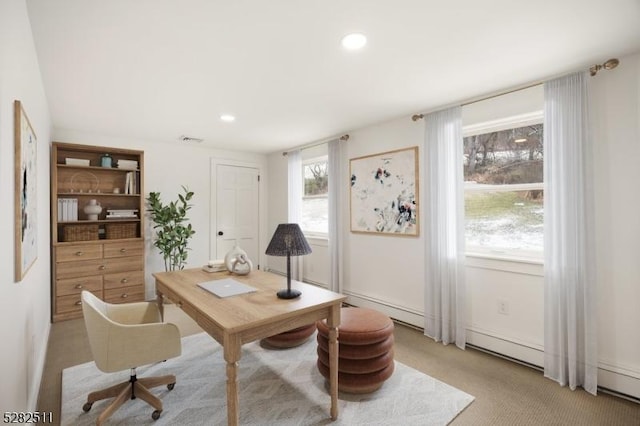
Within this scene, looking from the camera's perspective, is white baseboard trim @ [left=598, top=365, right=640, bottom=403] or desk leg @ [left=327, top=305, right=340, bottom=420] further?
white baseboard trim @ [left=598, top=365, right=640, bottom=403]

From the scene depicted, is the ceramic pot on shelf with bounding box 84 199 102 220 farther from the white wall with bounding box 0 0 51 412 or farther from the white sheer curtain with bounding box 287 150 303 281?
the white sheer curtain with bounding box 287 150 303 281

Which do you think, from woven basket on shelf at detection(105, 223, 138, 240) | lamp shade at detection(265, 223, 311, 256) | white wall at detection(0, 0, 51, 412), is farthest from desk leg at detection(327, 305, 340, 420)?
woven basket on shelf at detection(105, 223, 138, 240)

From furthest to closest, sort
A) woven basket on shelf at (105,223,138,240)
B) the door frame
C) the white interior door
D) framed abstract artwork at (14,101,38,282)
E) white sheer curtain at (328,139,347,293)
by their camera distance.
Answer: the white interior door → the door frame → white sheer curtain at (328,139,347,293) → woven basket on shelf at (105,223,138,240) → framed abstract artwork at (14,101,38,282)

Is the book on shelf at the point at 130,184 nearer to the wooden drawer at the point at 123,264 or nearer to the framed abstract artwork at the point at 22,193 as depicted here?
the wooden drawer at the point at 123,264

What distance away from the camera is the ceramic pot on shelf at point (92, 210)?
397 centimetres

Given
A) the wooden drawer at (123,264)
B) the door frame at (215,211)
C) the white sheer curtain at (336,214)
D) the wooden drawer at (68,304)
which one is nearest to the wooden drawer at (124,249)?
A: the wooden drawer at (123,264)

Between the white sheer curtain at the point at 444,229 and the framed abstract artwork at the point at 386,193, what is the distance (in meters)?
0.25

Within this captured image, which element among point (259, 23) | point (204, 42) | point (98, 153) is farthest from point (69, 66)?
point (98, 153)

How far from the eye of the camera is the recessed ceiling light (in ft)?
6.15

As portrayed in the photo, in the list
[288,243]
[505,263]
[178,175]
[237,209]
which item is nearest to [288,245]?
[288,243]

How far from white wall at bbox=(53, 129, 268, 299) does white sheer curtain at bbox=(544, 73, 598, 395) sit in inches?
174

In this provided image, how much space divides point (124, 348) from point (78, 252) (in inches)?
103

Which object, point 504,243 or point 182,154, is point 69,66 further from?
point 504,243

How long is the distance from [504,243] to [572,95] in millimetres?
1284
